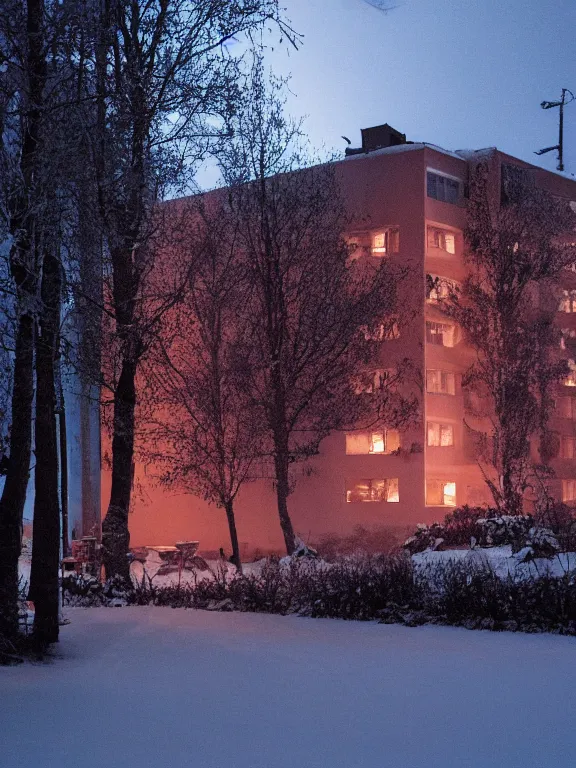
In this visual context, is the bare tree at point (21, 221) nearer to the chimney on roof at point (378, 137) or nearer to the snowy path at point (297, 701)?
the snowy path at point (297, 701)

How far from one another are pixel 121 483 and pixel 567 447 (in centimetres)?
2066

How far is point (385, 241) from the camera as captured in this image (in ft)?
95.9

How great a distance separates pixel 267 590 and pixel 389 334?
1543cm

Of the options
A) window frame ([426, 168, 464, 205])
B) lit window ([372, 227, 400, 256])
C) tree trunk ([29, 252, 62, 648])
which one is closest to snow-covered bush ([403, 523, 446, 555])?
lit window ([372, 227, 400, 256])

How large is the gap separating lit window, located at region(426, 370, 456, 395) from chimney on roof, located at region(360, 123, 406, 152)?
8781 mm

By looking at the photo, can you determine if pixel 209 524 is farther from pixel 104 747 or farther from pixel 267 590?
pixel 104 747

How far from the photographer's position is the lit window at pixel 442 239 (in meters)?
30.0

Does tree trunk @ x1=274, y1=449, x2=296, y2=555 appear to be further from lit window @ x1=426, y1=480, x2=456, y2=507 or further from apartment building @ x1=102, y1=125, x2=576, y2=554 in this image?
lit window @ x1=426, y1=480, x2=456, y2=507

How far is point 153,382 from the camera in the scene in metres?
23.5

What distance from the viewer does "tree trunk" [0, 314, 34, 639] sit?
9109 mm

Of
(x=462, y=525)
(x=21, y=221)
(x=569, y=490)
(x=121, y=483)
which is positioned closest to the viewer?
(x=21, y=221)

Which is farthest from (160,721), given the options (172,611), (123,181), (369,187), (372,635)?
(369,187)


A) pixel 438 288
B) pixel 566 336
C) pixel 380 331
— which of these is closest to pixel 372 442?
pixel 380 331

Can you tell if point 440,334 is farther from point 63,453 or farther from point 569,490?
point 63,453
